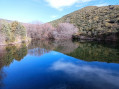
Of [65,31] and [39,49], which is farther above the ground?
[65,31]

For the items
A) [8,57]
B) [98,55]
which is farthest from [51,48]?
[98,55]

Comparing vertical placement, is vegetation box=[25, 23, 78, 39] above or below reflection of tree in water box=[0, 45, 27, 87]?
above

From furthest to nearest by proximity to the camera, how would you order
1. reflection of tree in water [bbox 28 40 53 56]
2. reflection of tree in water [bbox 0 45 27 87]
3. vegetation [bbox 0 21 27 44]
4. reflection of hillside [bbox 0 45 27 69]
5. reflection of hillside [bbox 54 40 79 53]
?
vegetation [bbox 0 21 27 44], reflection of hillside [bbox 54 40 79 53], reflection of tree in water [bbox 28 40 53 56], reflection of hillside [bbox 0 45 27 69], reflection of tree in water [bbox 0 45 27 87]

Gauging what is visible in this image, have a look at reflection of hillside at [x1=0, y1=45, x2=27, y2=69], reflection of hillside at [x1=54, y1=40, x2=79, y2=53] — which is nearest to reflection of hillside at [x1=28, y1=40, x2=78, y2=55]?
reflection of hillside at [x1=54, y1=40, x2=79, y2=53]

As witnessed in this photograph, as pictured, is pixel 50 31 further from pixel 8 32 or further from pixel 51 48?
pixel 51 48

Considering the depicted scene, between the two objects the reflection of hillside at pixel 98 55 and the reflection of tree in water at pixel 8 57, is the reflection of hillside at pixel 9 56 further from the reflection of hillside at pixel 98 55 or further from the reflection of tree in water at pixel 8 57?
the reflection of hillside at pixel 98 55

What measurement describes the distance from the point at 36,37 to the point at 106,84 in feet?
131

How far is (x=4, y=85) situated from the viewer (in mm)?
4758

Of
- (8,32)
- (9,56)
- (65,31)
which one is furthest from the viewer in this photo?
(65,31)

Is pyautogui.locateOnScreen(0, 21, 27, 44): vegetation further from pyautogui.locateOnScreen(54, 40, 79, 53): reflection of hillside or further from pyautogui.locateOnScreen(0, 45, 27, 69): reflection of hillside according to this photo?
pyautogui.locateOnScreen(54, 40, 79, 53): reflection of hillside

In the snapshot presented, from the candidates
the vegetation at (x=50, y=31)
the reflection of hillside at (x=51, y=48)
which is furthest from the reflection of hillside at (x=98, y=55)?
the vegetation at (x=50, y=31)

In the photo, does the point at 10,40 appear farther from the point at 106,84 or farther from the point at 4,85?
the point at 106,84

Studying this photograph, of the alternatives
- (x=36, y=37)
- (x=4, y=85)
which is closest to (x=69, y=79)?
(x=4, y=85)

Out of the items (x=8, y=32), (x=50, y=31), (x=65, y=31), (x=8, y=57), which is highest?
(x=50, y=31)
